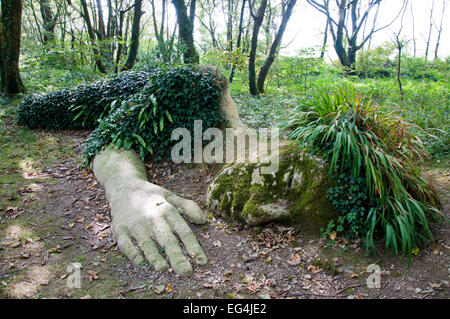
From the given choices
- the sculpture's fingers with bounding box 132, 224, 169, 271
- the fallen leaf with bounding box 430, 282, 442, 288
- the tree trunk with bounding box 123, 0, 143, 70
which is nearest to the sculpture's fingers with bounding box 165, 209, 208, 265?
the sculpture's fingers with bounding box 132, 224, 169, 271

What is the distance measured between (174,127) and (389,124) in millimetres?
3871

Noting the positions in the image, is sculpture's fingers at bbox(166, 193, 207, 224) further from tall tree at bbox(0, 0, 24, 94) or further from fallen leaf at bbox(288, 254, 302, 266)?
tall tree at bbox(0, 0, 24, 94)

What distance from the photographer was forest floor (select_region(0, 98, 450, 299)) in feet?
9.93

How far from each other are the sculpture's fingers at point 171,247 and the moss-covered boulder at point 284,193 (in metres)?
0.95

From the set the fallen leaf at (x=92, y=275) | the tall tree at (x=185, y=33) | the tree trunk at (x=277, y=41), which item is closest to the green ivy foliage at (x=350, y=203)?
the fallen leaf at (x=92, y=275)

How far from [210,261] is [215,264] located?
8 centimetres

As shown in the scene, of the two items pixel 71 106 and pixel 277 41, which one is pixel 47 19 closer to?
pixel 71 106

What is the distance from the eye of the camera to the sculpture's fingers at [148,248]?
3426mm

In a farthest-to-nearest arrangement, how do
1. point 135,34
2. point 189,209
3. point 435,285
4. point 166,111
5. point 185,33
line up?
1. point 135,34
2. point 185,33
3. point 166,111
4. point 189,209
5. point 435,285

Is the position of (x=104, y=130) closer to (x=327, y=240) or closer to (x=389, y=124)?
(x=327, y=240)

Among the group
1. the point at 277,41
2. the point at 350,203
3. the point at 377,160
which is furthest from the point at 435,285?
the point at 277,41

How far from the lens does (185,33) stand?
9.55 metres

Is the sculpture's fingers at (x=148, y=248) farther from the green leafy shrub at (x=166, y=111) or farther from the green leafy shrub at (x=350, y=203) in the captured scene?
the green leafy shrub at (x=166, y=111)

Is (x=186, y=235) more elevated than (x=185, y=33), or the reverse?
(x=185, y=33)
